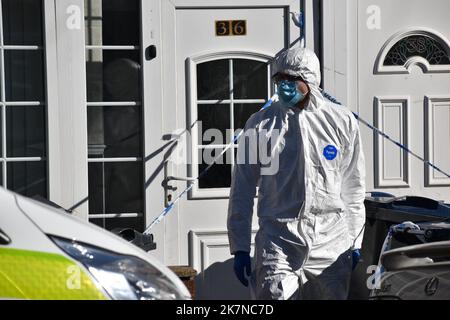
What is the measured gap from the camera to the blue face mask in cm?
577

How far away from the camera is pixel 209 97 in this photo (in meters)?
7.24

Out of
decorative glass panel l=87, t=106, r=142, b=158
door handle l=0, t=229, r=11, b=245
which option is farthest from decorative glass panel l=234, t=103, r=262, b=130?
door handle l=0, t=229, r=11, b=245

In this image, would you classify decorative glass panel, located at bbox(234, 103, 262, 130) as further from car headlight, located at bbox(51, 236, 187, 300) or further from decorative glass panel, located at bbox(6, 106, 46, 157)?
car headlight, located at bbox(51, 236, 187, 300)

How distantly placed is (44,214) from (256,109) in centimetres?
358

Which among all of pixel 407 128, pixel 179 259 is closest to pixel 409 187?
pixel 407 128

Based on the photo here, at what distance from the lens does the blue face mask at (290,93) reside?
5773 millimetres

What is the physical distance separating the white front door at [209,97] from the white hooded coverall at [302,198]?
1.36 metres

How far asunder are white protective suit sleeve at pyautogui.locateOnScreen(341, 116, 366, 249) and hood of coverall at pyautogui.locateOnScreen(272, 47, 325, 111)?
273mm

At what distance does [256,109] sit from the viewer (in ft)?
24.0

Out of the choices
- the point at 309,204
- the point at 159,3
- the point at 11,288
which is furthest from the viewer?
the point at 159,3

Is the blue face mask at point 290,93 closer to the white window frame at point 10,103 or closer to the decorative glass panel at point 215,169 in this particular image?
the decorative glass panel at point 215,169

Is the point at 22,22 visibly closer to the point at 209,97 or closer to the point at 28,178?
the point at 28,178

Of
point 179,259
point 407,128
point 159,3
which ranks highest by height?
point 159,3

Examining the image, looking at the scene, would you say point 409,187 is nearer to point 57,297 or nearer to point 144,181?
point 144,181
